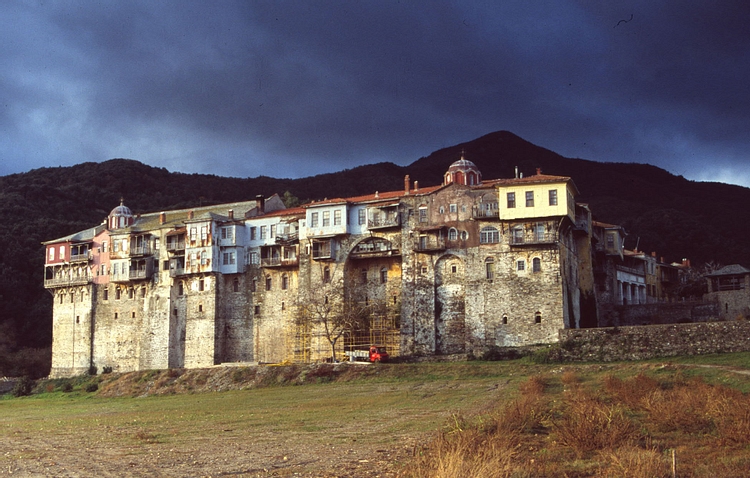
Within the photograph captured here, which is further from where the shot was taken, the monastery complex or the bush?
the bush

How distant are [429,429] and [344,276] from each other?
A: 40.2m

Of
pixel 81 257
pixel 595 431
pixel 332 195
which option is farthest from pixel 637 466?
pixel 332 195

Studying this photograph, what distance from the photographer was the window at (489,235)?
62875mm

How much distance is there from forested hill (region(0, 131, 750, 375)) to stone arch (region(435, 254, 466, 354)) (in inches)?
1959

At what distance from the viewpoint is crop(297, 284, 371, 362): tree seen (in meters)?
65.9

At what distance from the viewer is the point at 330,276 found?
69125mm

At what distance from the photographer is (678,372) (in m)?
42.5

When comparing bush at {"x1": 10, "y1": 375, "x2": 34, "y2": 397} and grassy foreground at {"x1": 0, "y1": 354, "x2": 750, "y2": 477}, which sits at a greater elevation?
grassy foreground at {"x1": 0, "y1": 354, "x2": 750, "y2": 477}

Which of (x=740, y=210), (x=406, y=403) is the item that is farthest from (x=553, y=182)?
(x=740, y=210)

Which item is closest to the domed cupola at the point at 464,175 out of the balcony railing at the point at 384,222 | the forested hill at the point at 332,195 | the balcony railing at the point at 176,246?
the balcony railing at the point at 384,222

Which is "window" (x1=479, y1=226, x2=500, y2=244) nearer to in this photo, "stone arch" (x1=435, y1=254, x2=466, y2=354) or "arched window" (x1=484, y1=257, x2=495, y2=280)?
"arched window" (x1=484, y1=257, x2=495, y2=280)

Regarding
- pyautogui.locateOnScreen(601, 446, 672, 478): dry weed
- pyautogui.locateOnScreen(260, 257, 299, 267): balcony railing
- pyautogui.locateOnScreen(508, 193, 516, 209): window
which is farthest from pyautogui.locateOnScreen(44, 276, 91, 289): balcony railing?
pyautogui.locateOnScreen(601, 446, 672, 478): dry weed

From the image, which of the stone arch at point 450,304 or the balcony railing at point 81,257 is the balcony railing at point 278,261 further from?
the balcony railing at point 81,257

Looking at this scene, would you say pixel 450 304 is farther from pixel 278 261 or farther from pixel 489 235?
pixel 278 261
